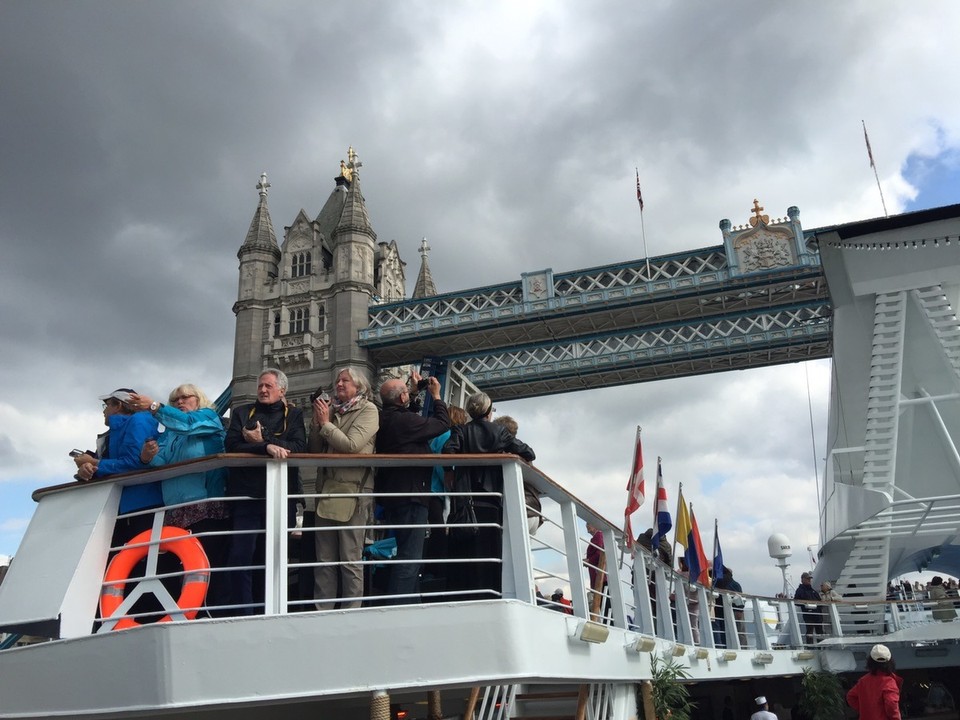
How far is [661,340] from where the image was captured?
3297 centimetres

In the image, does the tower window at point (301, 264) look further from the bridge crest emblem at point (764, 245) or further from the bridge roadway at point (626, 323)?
the bridge crest emblem at point (764, 245)

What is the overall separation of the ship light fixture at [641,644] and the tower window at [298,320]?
36661mm

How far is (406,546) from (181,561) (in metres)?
1.32

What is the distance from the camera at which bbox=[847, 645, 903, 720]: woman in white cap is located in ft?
20.0

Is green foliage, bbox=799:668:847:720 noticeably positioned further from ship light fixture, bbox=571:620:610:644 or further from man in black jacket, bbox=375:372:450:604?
man in black jacket, bbox=375:372:450:604

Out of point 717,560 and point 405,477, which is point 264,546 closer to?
point 405,477

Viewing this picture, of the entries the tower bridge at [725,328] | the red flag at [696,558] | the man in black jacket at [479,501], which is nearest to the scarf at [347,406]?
the man in black jacket at [479,501]

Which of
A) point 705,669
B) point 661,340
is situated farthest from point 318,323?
point 705,669

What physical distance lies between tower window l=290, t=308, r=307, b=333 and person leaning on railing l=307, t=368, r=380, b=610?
121ft

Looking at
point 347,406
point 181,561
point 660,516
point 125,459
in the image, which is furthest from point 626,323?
point 181,561

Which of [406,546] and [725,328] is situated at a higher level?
[725,328]

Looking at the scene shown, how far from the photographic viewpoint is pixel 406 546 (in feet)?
16.1

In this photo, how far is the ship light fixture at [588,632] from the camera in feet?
16.0

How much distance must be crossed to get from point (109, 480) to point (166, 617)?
36.2 inches
